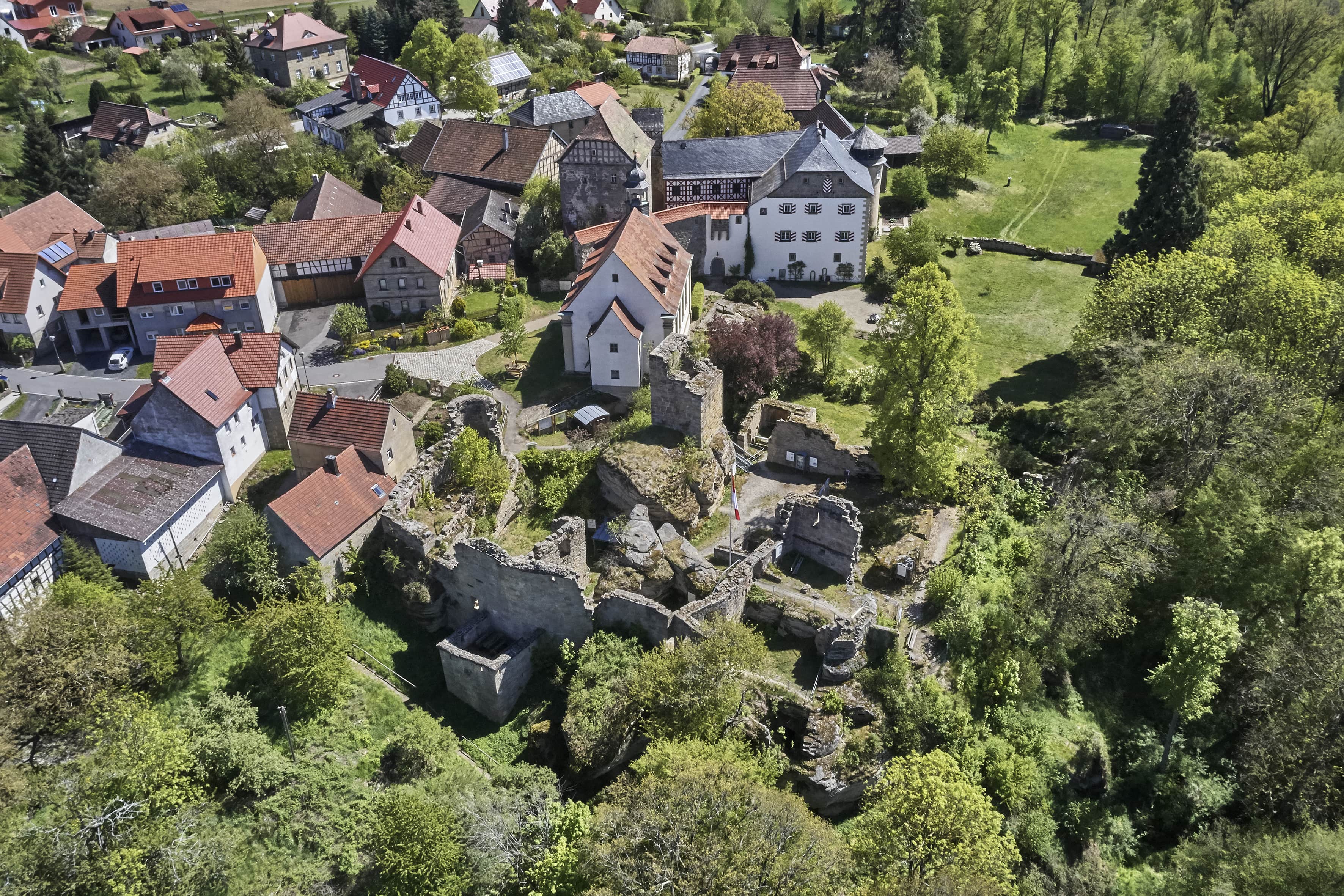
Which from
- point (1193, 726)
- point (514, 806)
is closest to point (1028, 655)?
point (1193, 726)

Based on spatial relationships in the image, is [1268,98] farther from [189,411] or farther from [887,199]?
[189,411]

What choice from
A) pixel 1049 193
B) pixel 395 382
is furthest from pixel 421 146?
pixel 1049 193

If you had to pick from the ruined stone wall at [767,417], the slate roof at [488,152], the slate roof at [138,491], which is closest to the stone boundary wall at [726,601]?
the ruined stone wall at [767,417]

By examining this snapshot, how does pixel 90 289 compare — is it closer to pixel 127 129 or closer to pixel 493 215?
pixel 493 215

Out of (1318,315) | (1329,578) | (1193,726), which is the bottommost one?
(1193,726)

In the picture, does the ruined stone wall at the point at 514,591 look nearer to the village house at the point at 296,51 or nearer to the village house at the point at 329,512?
the village house at the point at 329,512
